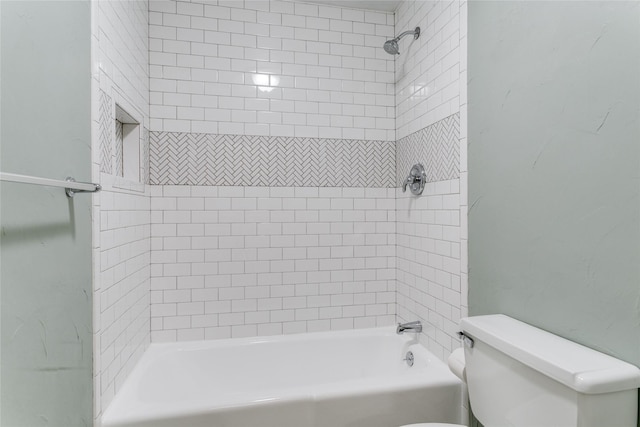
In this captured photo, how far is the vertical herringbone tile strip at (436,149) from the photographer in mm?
1647

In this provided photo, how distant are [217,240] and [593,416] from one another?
73.6 inches

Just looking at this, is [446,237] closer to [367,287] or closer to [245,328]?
[367,287]

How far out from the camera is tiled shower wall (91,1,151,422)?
1.26m

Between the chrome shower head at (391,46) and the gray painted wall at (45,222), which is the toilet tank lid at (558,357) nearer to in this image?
the gray painted wall at (45,222)

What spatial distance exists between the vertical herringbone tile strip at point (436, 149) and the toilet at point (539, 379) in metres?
0.75

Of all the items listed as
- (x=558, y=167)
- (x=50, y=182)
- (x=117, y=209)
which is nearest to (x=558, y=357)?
(x=558, y=167)

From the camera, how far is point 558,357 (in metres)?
0.92

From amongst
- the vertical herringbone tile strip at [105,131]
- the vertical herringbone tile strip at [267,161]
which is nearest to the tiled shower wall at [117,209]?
the vertical herringbone tile strip at [105,131]

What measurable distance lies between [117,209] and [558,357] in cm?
170

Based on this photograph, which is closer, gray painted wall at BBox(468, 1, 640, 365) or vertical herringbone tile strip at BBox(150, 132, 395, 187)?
gray painted wall at BBox(468, 1, 640, 365)

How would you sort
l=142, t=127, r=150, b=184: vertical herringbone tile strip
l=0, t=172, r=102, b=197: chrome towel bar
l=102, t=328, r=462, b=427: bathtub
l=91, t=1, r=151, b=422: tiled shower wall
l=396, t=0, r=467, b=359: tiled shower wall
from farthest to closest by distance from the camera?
1. l=142, t=127, r=150, b=184: vertical herringbone tile strip
2. l=396, t=0, r=467, b=359: tiled shower wall
3. l=102, t=328, r=462, b=427: bathtub
4. l=91, t=1, r=151, b=422: tiled shower wall
5. l=0, t=172, r=102, b=197: chrome towel bar

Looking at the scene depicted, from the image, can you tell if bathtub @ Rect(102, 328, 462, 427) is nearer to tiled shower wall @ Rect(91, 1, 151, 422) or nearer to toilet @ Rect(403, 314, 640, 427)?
tiled shower wall @ Rect(91, 1, 151, 422)

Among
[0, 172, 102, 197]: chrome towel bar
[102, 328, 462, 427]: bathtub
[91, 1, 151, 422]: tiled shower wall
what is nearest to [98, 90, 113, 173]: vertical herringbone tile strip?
[91, 1, 151, 422]: tiled shower wall

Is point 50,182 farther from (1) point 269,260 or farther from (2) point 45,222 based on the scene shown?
(1) point 269,260
